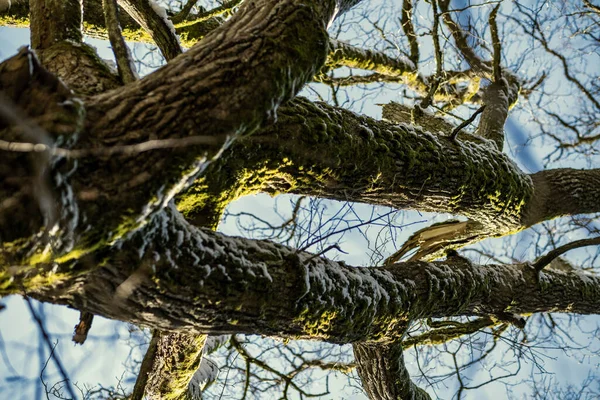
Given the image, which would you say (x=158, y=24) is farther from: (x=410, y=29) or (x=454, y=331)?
(x=410, y=29)

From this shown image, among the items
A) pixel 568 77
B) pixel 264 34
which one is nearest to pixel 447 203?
pixel 264 34

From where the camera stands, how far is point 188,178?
1524mm

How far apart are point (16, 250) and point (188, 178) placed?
1.70 ft

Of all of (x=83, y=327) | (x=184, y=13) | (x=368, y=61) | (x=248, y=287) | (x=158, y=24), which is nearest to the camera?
(x=83, y=327)

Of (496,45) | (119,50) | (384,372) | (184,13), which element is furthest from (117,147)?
(496,45)

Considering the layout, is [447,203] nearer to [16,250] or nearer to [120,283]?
[120,283]

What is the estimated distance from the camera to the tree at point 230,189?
51.5 inches

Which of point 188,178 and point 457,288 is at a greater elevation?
point 457,288

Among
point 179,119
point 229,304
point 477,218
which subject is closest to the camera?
point 179,119

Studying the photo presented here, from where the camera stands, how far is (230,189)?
2.33 m

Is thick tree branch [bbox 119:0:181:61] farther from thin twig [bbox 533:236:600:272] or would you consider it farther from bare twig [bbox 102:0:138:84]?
thin twig [bbox 533:236:600:272]

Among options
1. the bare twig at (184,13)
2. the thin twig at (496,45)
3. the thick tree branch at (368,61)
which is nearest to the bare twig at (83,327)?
the bare twig at (184,13)

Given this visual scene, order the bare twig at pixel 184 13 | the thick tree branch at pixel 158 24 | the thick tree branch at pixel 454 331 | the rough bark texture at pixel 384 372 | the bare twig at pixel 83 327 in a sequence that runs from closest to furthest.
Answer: the bare twig at pixel 83 327 < the thick tree branch at pixel 158 24 < the rough bark texture at pixel 384 372 < the bare twig at pixel 184 13 < the thick tree branch at pixel 454 331

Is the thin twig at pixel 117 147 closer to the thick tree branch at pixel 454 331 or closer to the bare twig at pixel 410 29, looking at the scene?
the thick tree branch at pixel 454 331
